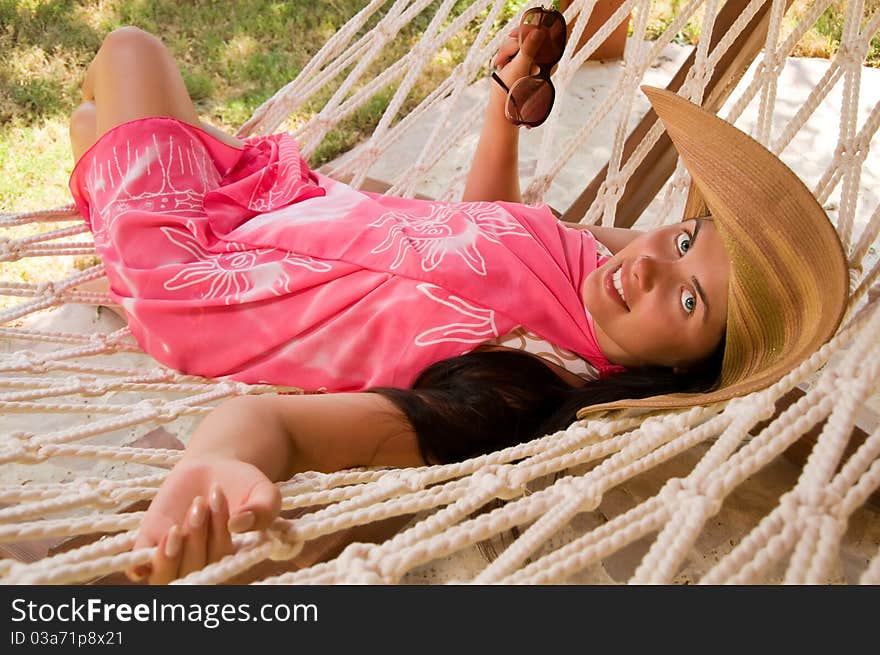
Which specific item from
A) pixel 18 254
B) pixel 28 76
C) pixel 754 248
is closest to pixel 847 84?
pixel 754 248

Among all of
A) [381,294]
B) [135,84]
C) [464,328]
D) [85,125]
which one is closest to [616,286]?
[464,328]

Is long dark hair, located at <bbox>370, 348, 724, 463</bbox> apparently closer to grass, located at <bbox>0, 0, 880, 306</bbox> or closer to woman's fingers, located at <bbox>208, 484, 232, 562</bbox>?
woman's fingers, located at <bbox>208, 484, 232, 562</bbox>

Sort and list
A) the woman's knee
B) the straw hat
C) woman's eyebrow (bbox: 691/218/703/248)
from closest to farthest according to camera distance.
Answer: the straw hat
woman's eyebrow (bbox: 691/218/703/248)
the woman's knee

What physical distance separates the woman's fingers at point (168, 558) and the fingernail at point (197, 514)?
0.04 ft

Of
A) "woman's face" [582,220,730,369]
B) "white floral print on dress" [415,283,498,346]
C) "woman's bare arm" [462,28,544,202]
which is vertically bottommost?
"white floral print on dress" [415,283,498,346]

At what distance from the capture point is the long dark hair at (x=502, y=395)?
3.27 feet

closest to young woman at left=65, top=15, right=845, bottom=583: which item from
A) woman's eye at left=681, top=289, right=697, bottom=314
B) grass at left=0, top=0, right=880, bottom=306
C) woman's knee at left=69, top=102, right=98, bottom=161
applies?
woman's eye at left=681, top=289, right=697, bottom=314

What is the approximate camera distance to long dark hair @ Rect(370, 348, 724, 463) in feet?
3.27

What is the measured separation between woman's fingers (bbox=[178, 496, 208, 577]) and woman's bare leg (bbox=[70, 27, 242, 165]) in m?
0.94

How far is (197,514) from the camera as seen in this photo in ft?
2.09

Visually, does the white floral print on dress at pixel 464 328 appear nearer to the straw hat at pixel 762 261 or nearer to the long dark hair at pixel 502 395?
the long dark hair at pixel 502 395

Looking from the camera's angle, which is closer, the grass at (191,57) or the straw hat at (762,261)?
the straw hat at (762,261)

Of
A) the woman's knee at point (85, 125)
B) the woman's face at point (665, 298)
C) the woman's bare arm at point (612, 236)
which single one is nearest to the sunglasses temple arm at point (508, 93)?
the woman's bare arm at point (612, 236)
